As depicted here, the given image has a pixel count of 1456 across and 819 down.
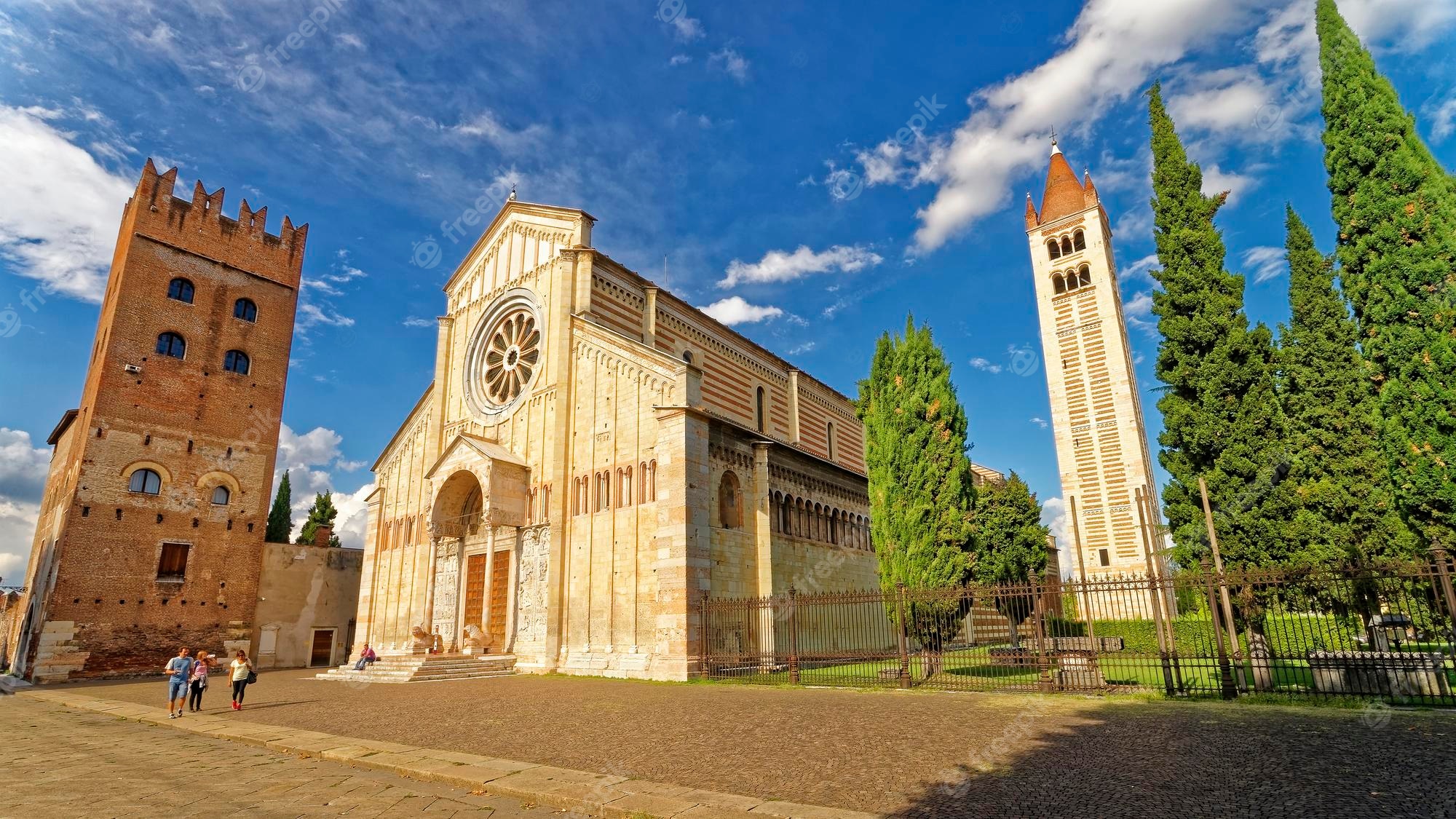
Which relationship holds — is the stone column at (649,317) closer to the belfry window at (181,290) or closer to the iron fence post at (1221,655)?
the iron fence post at (1221,655)

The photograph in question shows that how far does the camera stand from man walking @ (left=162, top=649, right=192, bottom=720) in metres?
13.5

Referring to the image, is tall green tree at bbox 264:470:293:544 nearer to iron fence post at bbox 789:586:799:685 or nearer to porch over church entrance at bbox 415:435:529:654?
porch over church entrance at bbox 415:435:529:654

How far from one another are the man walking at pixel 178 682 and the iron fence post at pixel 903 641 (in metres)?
14.1

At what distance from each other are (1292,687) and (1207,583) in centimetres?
242

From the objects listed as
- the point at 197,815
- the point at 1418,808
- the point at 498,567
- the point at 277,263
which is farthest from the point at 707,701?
the point at 277,263

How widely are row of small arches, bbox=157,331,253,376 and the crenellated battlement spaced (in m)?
3.84

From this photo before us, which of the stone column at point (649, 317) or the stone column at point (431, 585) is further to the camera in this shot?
the stone column at point (649, 317)

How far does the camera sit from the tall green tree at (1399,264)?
10.9m

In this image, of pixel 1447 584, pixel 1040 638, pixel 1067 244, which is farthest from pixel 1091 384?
pixel 1447 584

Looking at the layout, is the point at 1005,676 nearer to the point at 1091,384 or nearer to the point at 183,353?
the point at 1091,384

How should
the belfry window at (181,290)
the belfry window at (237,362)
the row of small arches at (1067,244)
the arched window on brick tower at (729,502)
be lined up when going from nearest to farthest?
1. the arched window on brick tower at (729,502)
2. the belfry window at (181,290)
3. the belfry window at (237,362)
4. the row of small arches at (1067,244)

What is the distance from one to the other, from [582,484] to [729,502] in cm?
450

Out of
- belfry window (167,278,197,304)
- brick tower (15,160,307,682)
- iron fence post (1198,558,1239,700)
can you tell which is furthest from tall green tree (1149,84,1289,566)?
belfry window (167,278,197,304)

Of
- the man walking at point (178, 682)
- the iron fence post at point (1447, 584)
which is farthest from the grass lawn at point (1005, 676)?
the man walking at point (178, 682)
